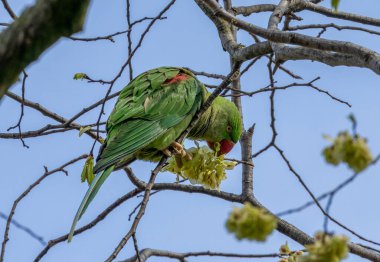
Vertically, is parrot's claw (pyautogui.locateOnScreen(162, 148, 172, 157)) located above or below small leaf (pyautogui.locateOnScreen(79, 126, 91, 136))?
below

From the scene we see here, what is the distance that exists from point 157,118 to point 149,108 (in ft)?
0.35

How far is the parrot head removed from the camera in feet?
18.2

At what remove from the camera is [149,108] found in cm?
502

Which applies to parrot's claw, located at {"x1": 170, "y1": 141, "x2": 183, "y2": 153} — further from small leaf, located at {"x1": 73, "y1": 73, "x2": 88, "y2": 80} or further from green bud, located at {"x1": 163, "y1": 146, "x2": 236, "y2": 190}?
small leaf, located at {"x1": 73, "y1": 73, "x2": 88, "y2": 80}

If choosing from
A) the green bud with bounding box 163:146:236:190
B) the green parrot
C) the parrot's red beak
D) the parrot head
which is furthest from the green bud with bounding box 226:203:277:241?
the parrot's red beak

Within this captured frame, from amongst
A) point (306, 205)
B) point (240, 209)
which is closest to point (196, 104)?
point (306, 205)

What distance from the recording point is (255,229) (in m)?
2.08

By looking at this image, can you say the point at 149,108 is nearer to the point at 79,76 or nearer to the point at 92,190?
the point at 79,76

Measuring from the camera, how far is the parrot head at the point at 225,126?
5555 millimetres

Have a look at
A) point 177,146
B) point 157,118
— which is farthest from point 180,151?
point 157,118

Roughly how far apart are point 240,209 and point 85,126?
2810 mm

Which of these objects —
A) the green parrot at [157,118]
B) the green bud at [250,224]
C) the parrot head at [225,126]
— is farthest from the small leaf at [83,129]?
the green bud at [250,224]

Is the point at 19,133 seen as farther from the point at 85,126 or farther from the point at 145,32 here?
the point at 145,32

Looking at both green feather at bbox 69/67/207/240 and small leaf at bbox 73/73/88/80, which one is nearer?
green feather at bbox 69/67/207/240
